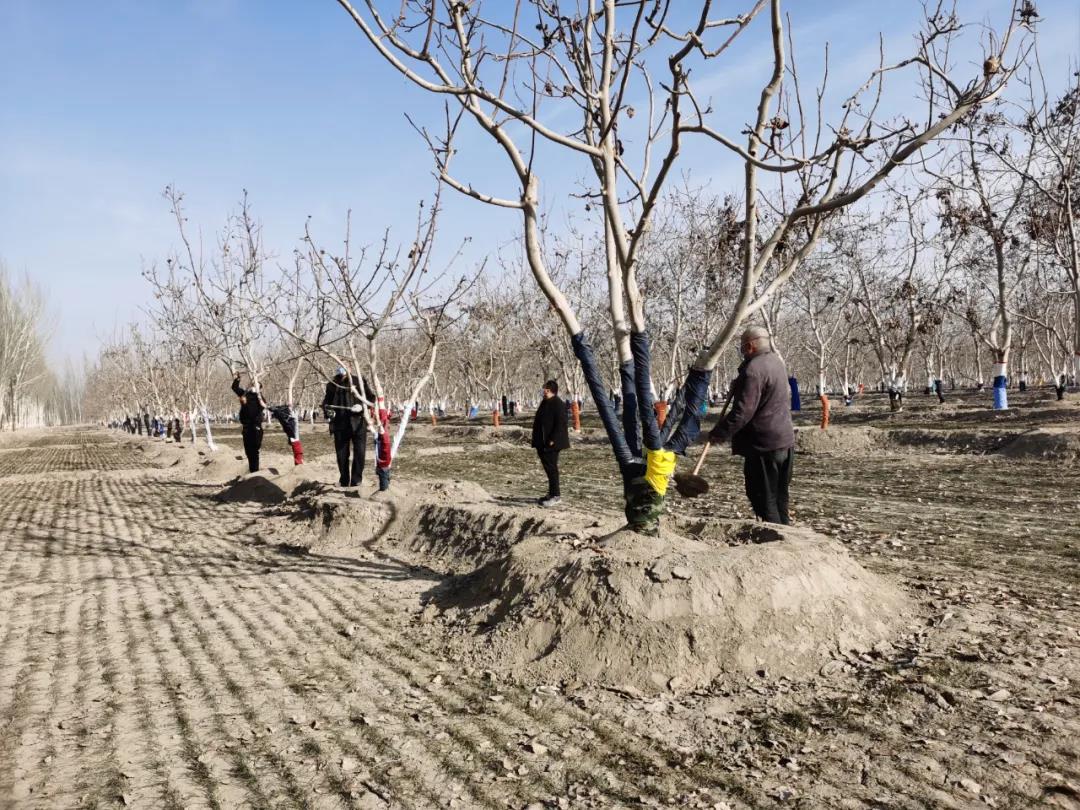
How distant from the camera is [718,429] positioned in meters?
5.15

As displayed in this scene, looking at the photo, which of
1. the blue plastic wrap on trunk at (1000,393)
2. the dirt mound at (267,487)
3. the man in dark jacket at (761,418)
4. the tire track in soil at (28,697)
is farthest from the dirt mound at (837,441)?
the tire track in soil at (28,697)

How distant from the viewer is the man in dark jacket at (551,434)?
9.17 m

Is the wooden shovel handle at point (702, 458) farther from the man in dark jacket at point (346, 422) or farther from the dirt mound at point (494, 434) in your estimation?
the dirt mound at point (494, 434)

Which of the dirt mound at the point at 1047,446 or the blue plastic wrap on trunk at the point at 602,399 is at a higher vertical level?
the blue plastic wrap on trunk at the point at 602,399

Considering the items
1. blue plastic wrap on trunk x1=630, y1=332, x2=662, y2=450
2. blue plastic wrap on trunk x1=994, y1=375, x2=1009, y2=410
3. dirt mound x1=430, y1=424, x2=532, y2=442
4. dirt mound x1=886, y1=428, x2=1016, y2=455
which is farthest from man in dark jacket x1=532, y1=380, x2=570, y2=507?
blue plastic wrap on trunk x1=994, y1=375, x2=1009, y2=410

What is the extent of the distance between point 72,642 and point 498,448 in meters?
16.7

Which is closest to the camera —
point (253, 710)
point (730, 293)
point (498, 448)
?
point (253, 710)

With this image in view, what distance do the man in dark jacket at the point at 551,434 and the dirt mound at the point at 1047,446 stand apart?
850cm

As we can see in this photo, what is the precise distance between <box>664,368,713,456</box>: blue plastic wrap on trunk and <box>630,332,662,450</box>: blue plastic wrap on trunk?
117 millimetres

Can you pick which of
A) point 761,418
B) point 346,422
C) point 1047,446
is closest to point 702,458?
point 761,418

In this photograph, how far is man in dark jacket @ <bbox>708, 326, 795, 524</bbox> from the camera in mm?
5035

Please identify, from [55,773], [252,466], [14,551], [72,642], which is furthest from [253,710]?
[252,466]

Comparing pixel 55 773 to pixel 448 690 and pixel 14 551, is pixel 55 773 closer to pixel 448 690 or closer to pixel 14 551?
pixel 448 690

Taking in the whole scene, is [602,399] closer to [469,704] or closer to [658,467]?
[658,467]
